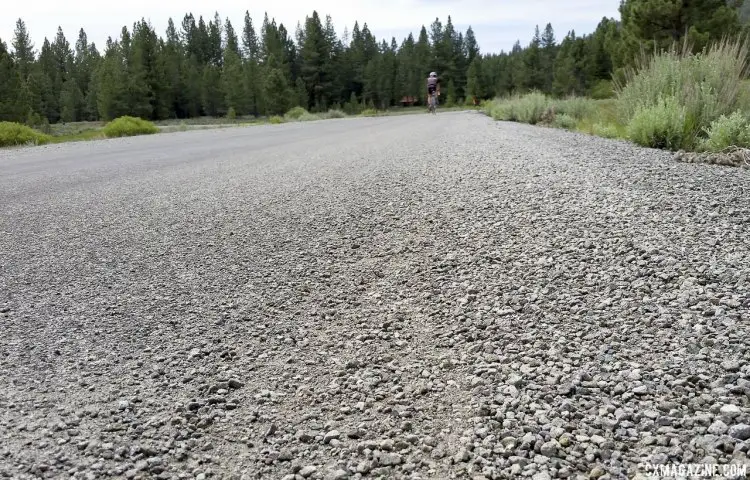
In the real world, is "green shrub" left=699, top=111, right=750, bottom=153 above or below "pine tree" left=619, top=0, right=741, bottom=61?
below

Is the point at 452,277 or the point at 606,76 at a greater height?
the point at 606,76

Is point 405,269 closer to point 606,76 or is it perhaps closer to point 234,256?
point 234,256

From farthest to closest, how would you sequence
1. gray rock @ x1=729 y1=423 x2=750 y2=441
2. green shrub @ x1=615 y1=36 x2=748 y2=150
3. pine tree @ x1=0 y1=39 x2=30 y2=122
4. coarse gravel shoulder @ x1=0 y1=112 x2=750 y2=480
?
1. pine tree @ x1=0 y1=39 x2=30 y2=122
2. green shrub @ x1=615 y1=36 x2=748 y2=150
3. coarse gravel shoulder @ x1=0 y1=112 x2=750 y2=480
4. gray rock @ x1=729 y1=423 x2=750 y2=441

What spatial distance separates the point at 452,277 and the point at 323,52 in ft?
262

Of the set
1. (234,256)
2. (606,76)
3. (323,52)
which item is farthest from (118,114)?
(234,256)

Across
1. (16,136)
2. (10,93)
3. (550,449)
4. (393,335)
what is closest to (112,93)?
(10,93)

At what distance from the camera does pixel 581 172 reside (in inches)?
183

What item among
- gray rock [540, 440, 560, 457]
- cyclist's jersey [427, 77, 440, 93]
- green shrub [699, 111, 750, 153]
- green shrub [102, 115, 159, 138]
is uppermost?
cyclist's jersey [427, 77, 440, 93]

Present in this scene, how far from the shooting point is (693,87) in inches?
288

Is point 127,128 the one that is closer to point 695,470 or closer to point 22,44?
point 695,470

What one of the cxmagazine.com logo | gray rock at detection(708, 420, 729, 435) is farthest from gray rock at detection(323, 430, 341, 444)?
gray rock at detection(708, 420, 729, 435)

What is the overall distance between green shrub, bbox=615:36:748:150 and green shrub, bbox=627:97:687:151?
24 mm

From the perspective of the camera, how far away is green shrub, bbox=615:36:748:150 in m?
6.77

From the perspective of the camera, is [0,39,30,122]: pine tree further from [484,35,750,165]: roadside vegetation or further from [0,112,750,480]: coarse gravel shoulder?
[484,35,750,165]: roadside vegetation
